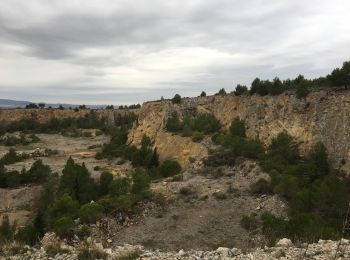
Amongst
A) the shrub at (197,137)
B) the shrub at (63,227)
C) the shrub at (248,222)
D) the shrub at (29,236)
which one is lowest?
the shrub at (248,222)

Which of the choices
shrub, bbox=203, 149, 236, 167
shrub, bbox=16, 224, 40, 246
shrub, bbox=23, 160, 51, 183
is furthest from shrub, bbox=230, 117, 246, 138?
shrub, bbox=16, 224, 40, 246

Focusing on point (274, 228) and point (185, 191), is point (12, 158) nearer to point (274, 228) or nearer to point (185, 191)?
point (185, 191)

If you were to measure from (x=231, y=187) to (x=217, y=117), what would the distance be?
15406 mm

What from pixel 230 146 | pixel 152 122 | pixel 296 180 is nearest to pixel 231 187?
pixel 296 180

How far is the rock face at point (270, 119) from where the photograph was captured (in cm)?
2681

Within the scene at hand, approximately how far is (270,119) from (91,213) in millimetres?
19297

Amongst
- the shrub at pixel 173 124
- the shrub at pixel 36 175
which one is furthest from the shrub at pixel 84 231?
the shrub at pixel 173 124

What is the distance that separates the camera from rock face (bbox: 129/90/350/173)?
26812mm

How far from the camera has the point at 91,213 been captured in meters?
19.5

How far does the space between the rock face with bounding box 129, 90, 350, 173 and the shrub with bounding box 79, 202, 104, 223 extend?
1485 cm

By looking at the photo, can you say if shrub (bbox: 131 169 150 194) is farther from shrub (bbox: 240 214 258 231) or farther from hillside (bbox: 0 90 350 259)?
shrub (bbox: 240 214 258 231)

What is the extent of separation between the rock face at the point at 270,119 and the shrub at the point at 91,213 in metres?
14.9

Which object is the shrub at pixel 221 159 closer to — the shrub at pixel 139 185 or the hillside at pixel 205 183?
the hillside at pixel 205 183

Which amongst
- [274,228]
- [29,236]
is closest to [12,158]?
[29,236]
